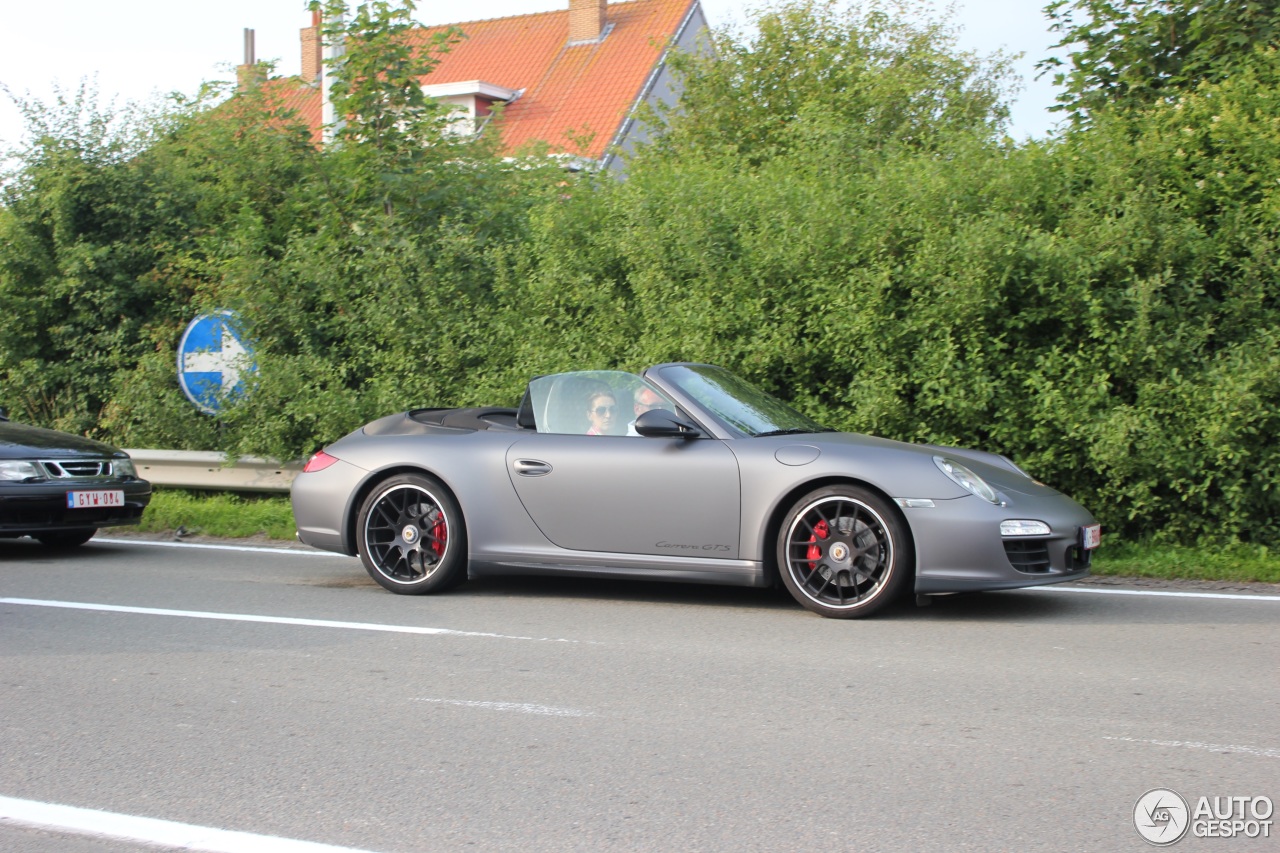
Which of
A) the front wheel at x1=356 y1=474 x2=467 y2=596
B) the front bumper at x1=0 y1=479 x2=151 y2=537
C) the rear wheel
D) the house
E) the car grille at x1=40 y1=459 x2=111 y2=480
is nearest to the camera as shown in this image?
the front wheel at x1=356 y1=474 x2=467 y2=596

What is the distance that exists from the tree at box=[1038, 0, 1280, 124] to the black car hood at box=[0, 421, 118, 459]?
8.66 m

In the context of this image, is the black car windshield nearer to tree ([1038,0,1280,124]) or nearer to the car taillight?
the car taillight

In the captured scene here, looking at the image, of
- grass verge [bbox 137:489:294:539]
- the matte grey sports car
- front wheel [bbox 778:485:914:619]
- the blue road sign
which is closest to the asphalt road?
front wheel [bbox 778:485:914:619]

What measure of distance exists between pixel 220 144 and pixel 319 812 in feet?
40.3

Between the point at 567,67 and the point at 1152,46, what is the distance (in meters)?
23.3

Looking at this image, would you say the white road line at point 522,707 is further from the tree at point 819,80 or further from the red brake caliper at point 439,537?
the tree at point 819,80

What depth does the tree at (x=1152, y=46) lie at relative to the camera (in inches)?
439

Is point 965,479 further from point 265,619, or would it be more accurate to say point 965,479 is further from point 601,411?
point 265,619

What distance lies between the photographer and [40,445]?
32.2ft

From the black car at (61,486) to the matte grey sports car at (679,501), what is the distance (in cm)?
246

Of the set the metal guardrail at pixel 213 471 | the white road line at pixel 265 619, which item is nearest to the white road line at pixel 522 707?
the white road line at pixel 265 619

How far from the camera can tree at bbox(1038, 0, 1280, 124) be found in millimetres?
11156

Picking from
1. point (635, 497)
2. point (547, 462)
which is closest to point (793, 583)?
point (635, 497)

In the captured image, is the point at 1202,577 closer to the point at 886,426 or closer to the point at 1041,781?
the point at 886,426
